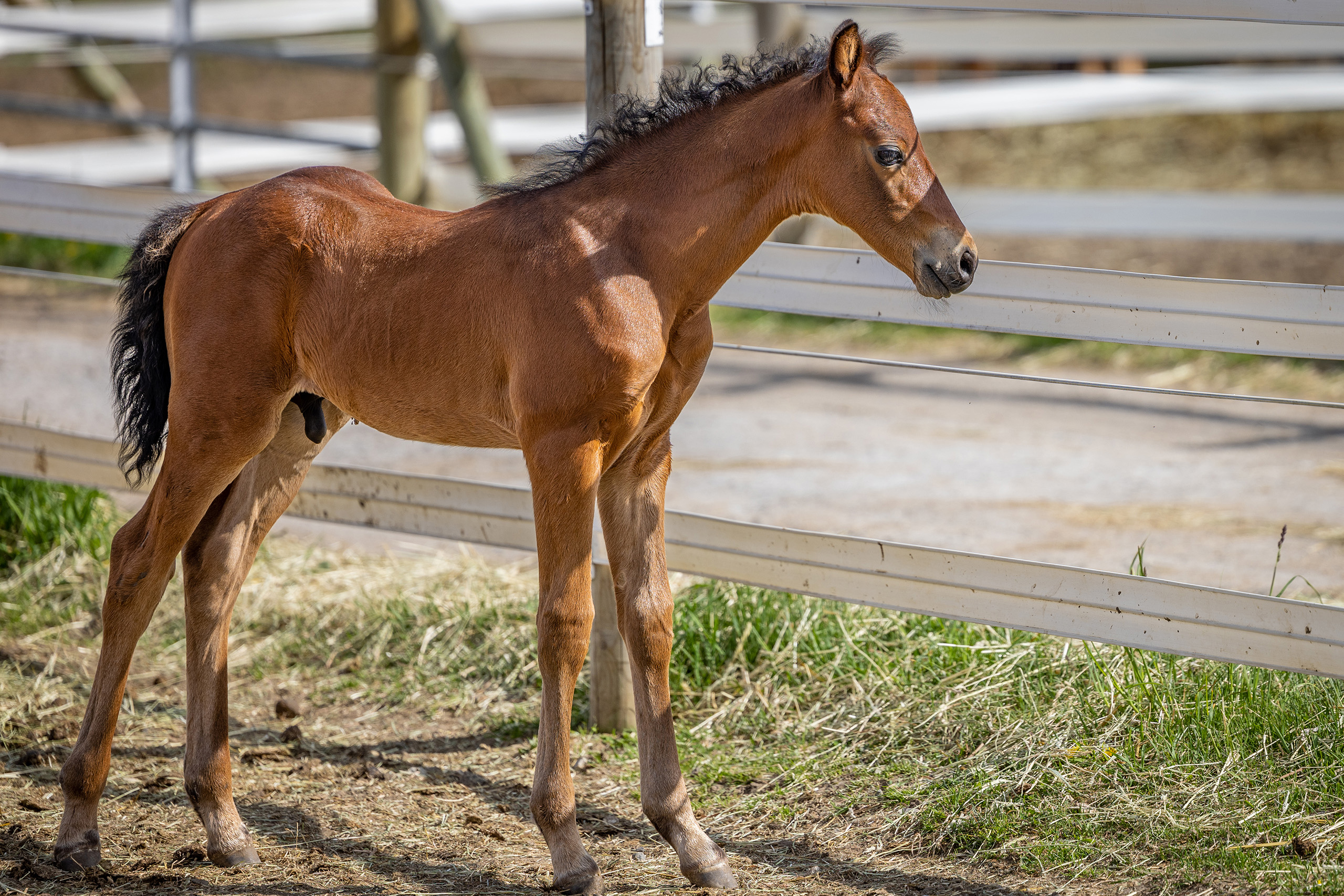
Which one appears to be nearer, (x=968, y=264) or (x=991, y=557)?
(x=968, y=264)

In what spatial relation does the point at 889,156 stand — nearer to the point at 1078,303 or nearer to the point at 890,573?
the point at 1078,303

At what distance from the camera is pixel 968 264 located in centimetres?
265

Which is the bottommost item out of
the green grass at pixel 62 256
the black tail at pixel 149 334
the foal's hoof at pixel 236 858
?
the foal's hoof at pixel 236 858

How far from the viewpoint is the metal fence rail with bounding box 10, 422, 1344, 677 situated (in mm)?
2979

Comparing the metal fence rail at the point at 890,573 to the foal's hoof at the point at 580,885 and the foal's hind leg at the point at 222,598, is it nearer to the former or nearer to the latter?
the foal's hind leg at the point at 222,598

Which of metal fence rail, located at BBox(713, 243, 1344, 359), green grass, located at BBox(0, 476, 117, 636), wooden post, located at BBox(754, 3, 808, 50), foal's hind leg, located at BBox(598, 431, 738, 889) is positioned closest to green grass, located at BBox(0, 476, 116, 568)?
green grass, located at BBox(0, 476, 117, 636)

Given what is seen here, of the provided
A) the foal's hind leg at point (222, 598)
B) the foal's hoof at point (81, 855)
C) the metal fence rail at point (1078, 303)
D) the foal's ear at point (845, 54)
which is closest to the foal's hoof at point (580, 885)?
the foal's hind leg at point (222, 598)

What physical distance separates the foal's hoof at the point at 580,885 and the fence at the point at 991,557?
3.10ft

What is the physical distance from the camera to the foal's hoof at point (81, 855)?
3064 mm

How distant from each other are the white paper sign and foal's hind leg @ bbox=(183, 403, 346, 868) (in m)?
1.29

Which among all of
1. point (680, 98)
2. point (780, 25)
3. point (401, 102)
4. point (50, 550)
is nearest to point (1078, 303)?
point (680, 98)

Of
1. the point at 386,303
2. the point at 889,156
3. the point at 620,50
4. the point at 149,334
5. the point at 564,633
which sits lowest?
Answer: the point at 564,633

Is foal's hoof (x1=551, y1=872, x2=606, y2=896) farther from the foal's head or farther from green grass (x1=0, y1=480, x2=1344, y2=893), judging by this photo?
the foal's head

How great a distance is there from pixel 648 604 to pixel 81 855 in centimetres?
145
